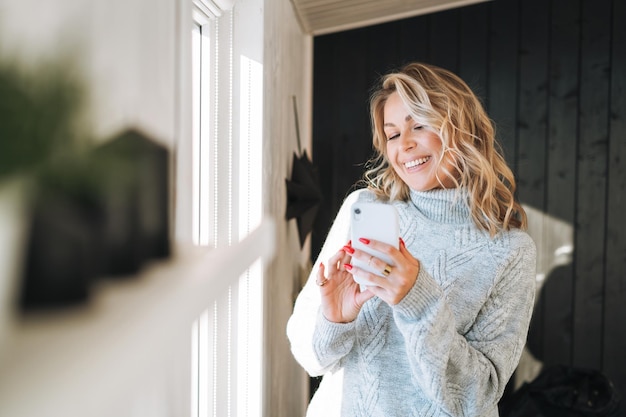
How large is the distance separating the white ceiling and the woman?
1.13 metres

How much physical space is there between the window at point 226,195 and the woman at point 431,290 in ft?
0.54

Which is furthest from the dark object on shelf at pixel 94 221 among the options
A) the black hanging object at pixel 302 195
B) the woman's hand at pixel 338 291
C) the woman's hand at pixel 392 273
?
the black hanging object at pixel 302 195

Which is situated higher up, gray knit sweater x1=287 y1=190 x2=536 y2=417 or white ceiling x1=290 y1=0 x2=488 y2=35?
white ceiling x1=290 y1=0 x2=488 y2=35

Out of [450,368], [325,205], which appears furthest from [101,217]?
[325,205]

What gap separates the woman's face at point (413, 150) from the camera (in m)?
1.15

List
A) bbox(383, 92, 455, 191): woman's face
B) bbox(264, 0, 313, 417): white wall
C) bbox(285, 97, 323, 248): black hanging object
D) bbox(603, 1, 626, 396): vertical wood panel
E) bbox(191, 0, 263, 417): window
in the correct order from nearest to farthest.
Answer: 1. bbox(191, 0, 263, 417): window
2. bbox(383, 92, 455, 191): woman's face
3. bbox(264, 0, 313, 417): white wall
4. bbox(285, 97, 323, 248): black hanging object
5. bbox(603, 1, 626, 396): vertical wood panel

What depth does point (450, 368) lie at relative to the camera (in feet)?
3.19

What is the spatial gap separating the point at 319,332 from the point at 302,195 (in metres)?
0.80

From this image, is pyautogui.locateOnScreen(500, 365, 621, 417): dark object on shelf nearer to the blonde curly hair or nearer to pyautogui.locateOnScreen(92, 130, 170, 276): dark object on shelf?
the blonde curly hair

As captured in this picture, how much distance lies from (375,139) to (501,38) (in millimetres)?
1469

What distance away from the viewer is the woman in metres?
0.92

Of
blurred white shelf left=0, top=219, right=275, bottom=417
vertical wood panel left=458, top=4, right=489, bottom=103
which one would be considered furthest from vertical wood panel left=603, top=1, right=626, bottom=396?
blurred white shelf left=0, top=219, right=275, bottom=417

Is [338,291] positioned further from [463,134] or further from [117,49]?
[117,49]

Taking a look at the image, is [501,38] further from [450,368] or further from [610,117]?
[450,368]
